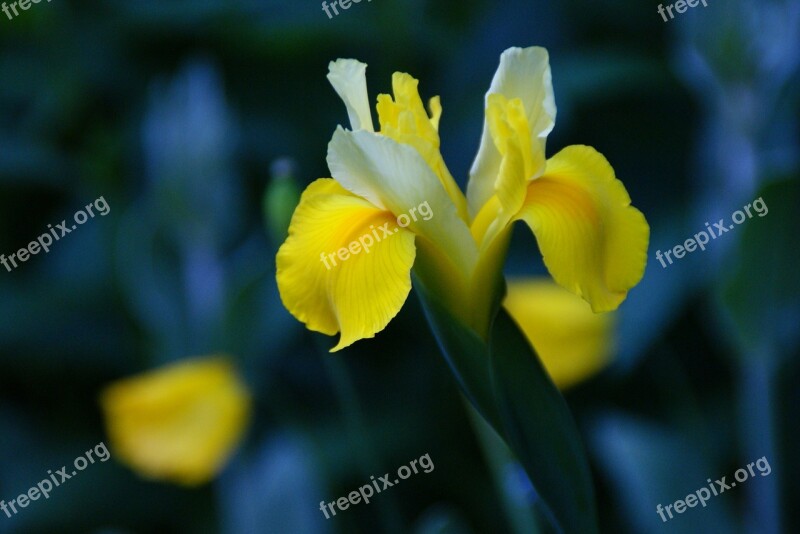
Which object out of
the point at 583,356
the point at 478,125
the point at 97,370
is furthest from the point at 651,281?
the point at 97,370

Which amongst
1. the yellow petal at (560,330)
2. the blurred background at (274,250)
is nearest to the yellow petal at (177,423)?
the blurred background at (274,250)

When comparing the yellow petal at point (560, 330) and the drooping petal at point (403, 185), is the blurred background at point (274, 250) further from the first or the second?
the drooping petal at point (403, 185)

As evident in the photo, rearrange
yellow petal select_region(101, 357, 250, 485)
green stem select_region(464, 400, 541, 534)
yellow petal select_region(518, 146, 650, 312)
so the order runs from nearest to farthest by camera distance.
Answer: yellow petal select_region(518, 146, 650, 312)
green stem select_region(464, 400, 541, 534)
yellow petal select_region(101, 357, 250, 485)

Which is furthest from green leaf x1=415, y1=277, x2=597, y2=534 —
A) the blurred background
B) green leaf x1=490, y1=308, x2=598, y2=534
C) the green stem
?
the blurred background

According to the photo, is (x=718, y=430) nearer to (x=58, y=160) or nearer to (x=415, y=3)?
(x=415, y=3)

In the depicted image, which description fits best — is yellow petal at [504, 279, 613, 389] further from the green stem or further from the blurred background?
the green stem

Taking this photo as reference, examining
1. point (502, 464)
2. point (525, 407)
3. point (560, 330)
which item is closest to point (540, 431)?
point (525, 407)
